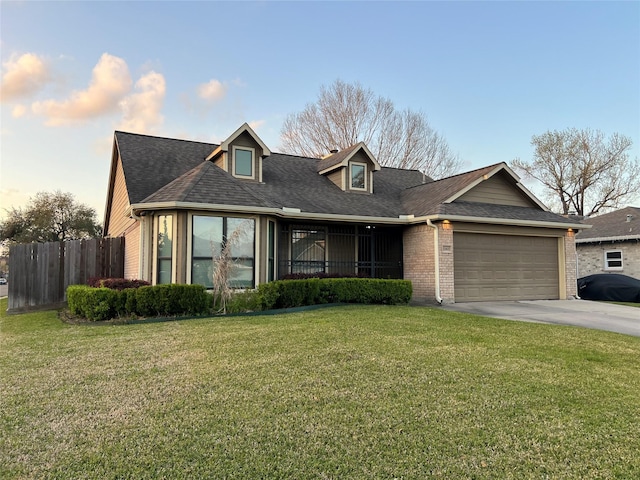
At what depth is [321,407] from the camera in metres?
3.88

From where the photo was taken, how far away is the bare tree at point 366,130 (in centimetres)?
2995

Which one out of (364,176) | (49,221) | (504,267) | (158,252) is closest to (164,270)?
(158,252)

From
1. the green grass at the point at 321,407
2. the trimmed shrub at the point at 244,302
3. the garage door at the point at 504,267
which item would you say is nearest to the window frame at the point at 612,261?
the garage door at the point at 504,267

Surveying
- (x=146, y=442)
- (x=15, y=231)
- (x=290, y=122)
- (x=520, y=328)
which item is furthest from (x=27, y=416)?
(x=15, y=231)

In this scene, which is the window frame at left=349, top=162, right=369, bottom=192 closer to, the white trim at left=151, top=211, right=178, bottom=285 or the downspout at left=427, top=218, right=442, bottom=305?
the downspout at left=427, top=218, right=442, bottom=305

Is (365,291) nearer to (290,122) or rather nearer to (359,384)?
(359,384)

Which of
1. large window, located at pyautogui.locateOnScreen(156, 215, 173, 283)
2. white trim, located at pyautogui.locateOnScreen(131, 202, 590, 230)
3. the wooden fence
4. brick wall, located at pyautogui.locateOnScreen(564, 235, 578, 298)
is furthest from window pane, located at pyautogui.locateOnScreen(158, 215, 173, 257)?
brick wall, located at pyautogui.locateOnScreen(564, 235, 578, 298)

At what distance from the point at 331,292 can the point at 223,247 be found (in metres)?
3.06

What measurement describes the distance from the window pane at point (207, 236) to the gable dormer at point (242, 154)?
3.02 m

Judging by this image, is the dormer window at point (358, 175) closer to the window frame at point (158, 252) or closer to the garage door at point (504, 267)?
the garage door at point (504, 267)

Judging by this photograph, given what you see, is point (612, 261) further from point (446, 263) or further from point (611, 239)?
point (446, 263)

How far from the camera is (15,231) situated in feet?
111

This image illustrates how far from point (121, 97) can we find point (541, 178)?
104 ft

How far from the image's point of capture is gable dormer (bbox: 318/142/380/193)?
15.4m
